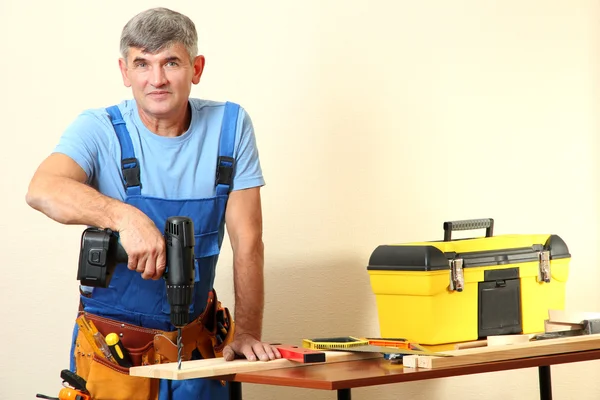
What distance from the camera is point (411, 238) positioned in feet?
12.9

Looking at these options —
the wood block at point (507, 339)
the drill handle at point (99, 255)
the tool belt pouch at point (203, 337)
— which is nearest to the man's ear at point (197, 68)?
the tool belt pouch at point (203, 337)

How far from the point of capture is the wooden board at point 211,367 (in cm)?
214

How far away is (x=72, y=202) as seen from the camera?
7.36 feet

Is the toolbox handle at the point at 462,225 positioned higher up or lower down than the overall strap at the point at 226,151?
lower down

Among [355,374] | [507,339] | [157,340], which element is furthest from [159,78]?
[507,339]

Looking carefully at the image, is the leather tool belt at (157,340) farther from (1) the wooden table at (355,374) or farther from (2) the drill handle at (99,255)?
(2) the drill handle at (99,255)

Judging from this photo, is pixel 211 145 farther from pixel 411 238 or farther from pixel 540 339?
pixel 411 238

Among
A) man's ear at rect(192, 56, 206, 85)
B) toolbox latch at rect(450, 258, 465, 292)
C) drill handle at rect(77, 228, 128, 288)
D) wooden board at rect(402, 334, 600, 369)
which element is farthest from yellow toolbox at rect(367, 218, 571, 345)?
drill handle at rect(77, 228, 128, 288)

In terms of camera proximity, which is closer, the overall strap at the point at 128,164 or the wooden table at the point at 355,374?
the wooden table at the point at 355,374

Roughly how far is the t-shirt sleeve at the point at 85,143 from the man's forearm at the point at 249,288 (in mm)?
526

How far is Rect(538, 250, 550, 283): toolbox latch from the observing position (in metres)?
3.08

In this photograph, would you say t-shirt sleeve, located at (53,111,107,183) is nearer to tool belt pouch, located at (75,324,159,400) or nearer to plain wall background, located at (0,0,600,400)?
tool belt pouch, located at (75,324,159,400)

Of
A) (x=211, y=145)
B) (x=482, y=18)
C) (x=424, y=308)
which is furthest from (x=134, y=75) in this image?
(x=482, y=18)

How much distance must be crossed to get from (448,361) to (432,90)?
73.0 inches
